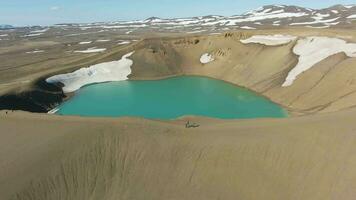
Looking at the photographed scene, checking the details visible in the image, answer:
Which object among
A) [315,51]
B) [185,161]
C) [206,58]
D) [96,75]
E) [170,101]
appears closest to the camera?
[185,161]

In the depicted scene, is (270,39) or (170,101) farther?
(270,39)

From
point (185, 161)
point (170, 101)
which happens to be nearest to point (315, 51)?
point (170, 101)

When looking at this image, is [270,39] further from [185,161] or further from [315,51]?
[185,161]

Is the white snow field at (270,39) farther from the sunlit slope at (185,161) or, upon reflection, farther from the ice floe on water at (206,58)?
the sunlit slope at (185,161)

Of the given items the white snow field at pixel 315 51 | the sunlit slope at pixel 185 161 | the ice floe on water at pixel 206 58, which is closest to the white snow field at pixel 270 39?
the white snow field at pixel 315 51

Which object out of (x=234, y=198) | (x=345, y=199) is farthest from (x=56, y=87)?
(x=345, y=199)

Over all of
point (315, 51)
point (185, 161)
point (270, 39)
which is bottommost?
point (185, 161)
